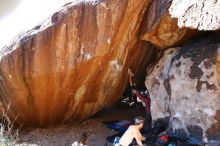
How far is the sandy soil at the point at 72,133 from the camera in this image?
18.1ft

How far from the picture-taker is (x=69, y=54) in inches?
209

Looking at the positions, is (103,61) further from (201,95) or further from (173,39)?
(201,95)

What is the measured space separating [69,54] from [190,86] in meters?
1.63

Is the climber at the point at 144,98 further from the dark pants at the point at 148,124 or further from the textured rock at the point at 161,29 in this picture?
the textured rock at the point at 161,29

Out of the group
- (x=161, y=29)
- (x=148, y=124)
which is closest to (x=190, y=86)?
(x=161, y=29)

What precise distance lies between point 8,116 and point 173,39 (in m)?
2.55

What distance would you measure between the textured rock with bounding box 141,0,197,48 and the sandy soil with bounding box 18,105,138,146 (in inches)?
56.6

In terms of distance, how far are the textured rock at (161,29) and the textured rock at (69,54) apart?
154 mm

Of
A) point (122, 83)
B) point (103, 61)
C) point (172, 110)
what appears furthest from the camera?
point (122, 83)

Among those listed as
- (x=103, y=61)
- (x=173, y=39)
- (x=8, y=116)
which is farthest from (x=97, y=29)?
(x=8, y=116)

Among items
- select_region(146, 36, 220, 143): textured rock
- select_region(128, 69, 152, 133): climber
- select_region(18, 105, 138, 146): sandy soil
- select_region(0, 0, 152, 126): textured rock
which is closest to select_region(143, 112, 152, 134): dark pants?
select_region(128, 69, 152, 133): climber

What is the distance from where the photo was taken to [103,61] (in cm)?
547

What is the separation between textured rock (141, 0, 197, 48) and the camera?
504cm

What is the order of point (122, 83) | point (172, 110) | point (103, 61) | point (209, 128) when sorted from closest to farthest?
point (209, 128) → point (172, 110) → point (103, 61) → point (122, 83)
